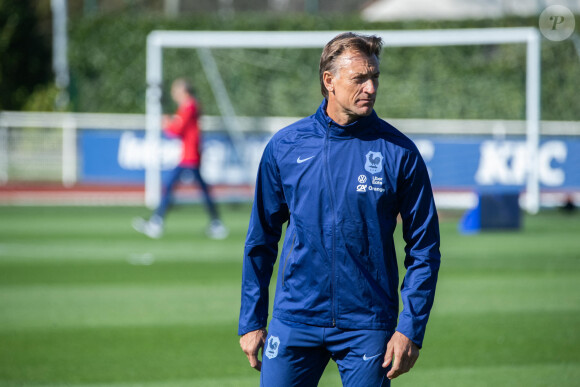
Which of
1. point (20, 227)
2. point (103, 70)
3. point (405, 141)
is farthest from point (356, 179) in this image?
point (103, 70)

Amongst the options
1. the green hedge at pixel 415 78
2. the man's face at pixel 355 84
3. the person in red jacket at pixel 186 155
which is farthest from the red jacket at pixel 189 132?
the man's face at pixel 355 84

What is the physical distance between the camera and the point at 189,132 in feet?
48.1

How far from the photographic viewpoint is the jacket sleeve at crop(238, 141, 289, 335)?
3.70 meters

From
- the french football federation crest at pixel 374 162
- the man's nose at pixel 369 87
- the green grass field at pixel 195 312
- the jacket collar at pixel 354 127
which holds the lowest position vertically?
the green grass field at pixel 195 312

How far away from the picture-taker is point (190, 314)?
852cm

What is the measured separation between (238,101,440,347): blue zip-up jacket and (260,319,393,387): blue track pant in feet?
0.13

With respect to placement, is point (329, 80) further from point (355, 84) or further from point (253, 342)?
point (253, 342)

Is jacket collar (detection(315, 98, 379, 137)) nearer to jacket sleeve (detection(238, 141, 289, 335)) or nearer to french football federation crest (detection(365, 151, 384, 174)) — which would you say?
french football federation crest (detection(365, 151, 384, 174))

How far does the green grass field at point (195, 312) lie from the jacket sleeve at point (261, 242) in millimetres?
2689

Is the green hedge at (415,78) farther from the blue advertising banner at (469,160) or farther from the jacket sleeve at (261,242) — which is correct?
the jacket sleeve at (261,242)

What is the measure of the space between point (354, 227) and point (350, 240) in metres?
0.05

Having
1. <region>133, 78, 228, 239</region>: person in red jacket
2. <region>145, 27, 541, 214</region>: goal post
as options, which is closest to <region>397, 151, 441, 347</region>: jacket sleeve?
<region>133, 78, 228, 239</region>: person in red jacket

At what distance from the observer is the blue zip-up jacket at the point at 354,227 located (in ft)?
11.4

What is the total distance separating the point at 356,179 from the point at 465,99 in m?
23.3
